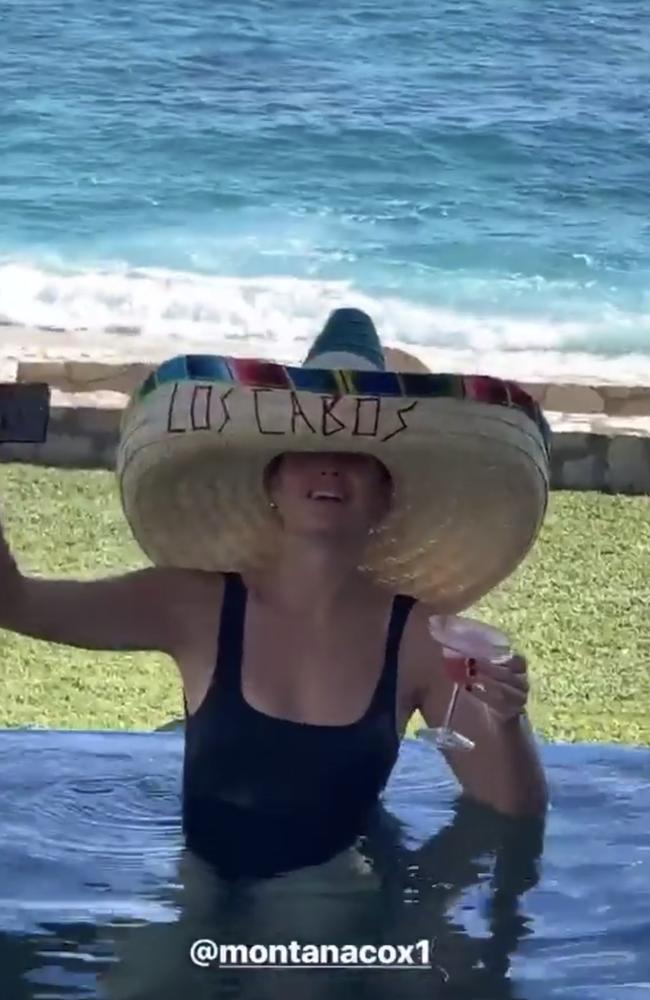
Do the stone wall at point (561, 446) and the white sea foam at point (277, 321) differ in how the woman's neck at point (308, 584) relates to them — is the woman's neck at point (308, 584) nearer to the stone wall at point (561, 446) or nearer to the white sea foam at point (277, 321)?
the stone wall at point (561, 446)

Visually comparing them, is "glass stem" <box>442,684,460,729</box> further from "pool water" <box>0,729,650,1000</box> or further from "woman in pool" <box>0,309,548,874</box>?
"pool water" <box>0,729,650,1000</box>

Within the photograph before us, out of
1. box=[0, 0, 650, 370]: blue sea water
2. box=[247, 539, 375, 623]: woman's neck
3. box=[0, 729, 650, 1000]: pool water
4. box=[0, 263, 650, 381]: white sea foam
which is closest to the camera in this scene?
box=[0, 729, 650, 1000]: pool water

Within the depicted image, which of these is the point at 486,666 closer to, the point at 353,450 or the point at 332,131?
the point at 353,450

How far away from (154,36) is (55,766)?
9.11 m

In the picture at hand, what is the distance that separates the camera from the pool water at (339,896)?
1.37 m

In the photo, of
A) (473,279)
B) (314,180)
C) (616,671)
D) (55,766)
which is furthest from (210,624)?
(314,180)

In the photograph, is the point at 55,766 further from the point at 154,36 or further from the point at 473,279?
the point at 154,36

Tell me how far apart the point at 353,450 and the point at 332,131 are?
911 cm

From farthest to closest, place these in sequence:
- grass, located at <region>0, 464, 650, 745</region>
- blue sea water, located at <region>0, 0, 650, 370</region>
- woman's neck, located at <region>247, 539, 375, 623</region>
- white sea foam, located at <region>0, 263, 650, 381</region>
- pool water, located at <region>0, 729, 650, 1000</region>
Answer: blue sea water, located at <region>0, 0, 650, 370</region> < white sea foam, located at <region>0, 263, 650, 381</region> < grass, located at <region>0, 464, 650, 745</region> < woman's neck, located at <region>247, 539, 375, 623</region> < pool water, located at <region>0, 729, 650, 1000</region>

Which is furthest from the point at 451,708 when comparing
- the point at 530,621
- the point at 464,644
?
the point at 530,621

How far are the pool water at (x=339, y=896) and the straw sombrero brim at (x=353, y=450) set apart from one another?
0.84 feet

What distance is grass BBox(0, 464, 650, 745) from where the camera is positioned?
113 inches

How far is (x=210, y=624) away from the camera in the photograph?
4.92 ft

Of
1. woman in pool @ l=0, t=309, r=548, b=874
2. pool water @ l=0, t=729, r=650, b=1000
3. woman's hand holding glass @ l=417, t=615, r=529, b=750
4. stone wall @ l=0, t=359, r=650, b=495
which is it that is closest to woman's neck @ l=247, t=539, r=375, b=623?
woman in pool @ l=0, t=309, r=548, b=874
